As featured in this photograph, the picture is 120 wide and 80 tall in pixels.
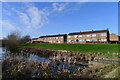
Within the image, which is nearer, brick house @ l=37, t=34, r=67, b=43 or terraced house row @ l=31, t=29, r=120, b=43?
terraced house row @ l=31, t=29, r=120, b=43

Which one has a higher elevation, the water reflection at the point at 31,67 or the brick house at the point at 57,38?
the brick house at the point at 57,38

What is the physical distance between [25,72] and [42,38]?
49921 millimetres

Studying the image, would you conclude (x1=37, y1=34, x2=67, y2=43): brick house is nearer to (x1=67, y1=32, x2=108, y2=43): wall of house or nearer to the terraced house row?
the terraced house row

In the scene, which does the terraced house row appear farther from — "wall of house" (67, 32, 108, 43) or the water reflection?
the water reflection

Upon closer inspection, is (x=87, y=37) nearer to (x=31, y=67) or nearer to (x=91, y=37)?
(x=91, y=37)

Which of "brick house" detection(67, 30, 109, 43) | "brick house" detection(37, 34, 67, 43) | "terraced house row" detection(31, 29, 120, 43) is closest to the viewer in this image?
"brick house" detection(67, 30, 109, 43)

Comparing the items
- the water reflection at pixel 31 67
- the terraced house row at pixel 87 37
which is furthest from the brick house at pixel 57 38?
the water reflection at pixel 31 67

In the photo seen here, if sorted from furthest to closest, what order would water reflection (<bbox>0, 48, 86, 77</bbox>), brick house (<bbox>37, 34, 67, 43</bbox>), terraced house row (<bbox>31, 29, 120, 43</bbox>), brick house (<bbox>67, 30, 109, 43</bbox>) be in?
brick house (<bbox>37, 34, 67, 43</bbox>)
terraced house row (<bbox>31, 29, 120, 43</bbox>)
brick house (<bbox>67, 30, 109, 43</bbox>)
water reflection (<bbox>0, 48, 86, 77</bbox>)

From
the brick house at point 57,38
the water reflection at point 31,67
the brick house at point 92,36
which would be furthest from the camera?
the brick house at point 57,38

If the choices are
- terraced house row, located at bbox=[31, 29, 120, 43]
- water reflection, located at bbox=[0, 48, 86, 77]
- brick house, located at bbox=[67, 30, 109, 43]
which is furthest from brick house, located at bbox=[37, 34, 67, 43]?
water reflection, located at bbox=[0, 48, 86, 77]

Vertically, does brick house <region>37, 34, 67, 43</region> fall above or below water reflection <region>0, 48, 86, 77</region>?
above

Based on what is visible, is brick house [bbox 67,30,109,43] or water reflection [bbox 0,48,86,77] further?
brick house [bbox 67,30,109,43]

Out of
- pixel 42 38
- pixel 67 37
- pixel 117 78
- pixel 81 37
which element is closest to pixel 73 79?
pixel 117 78

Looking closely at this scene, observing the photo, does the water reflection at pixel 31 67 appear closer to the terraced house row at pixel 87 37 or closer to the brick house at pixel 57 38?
the terraced house row at pixel 87 37
